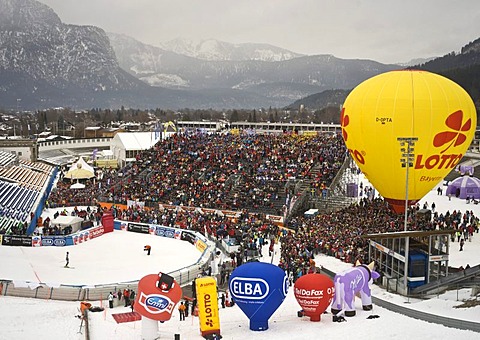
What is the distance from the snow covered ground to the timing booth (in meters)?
0.83

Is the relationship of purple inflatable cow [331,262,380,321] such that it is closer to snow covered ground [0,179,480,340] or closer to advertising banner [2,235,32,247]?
snow covered ground [0,179,480,340]

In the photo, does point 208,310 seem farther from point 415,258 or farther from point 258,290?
point 415,258

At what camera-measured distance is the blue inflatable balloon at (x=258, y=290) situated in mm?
16594

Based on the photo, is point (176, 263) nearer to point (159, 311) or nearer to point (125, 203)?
point (159, 311)

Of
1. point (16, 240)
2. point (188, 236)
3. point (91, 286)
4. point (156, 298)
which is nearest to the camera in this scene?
point (156, 298)

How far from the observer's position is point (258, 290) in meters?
16.6

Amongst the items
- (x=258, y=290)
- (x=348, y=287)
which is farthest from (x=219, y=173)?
(x=258, y=290)

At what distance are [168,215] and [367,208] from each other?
13.5 metres

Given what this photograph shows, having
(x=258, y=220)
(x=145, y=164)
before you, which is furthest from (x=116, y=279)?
(x=145, y=164)

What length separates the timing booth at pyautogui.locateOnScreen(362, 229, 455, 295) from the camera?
2102cm

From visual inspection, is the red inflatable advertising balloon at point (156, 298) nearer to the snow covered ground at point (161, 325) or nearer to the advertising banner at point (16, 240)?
the snow covered ground at point (161, 325)

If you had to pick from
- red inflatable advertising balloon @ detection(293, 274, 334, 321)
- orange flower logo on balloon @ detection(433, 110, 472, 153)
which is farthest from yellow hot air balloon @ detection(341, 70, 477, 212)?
red inflatable advertising balloon @ detection(293, 274, 334, 321)

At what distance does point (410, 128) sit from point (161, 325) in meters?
17.5

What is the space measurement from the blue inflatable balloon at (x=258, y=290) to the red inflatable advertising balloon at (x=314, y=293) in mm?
642
